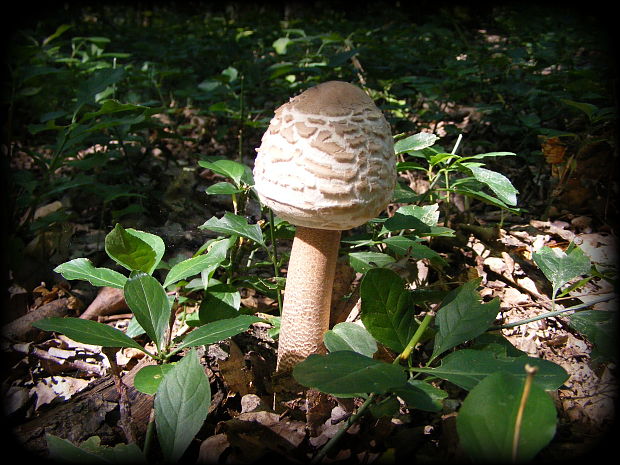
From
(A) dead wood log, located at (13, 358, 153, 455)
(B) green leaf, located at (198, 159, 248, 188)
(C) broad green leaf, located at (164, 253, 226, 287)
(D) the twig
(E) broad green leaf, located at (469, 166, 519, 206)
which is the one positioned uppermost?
(E) broad green leaf, located at (469, 166, 519, 206)

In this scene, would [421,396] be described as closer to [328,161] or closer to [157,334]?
[328,161]

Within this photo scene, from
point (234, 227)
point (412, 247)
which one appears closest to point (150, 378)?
point (234, 227)

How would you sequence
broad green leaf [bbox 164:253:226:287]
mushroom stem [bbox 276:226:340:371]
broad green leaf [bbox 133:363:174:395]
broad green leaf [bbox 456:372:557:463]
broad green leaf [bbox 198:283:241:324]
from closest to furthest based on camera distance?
broad green leaf [bbox 456:372:557:463] → broad green leaf [bbox 133:363:174:395] → broad green leaf [bbox 164:253:226:287] → mushroom stem [bbox 276:226:340:371] → broad green leaf [bbox 198:283:241:324]

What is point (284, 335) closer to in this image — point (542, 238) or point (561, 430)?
point (561, 430)

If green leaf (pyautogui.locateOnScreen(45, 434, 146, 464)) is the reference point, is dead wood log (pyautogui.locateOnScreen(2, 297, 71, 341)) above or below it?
below

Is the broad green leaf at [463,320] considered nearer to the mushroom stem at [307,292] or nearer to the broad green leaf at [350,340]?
the broad green leaf at [350,340]

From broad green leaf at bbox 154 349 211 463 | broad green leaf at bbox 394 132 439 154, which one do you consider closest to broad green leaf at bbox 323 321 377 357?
broad green leaf at bbox 154 349 211 463

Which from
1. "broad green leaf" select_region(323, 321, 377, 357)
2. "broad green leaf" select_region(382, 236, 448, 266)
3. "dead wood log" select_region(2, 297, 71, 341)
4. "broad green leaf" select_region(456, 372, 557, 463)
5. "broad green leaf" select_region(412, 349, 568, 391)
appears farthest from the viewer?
"dead wood log" select_region(2, 297, 71, 341)

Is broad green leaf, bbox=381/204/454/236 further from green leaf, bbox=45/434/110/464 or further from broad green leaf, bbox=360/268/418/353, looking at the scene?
green leaf, bbox=45/434/110/464
